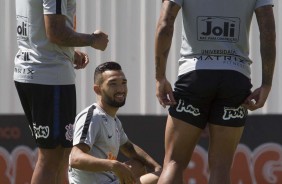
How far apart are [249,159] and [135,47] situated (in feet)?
4.44

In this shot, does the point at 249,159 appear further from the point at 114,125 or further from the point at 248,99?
the point at 248,99

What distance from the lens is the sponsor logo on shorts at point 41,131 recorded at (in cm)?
575

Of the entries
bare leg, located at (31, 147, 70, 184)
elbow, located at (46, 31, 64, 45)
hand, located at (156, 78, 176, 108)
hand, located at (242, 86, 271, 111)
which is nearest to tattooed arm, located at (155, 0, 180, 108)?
hand, located at (156, 78, 176, 108)

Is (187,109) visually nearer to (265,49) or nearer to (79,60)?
(265,49)

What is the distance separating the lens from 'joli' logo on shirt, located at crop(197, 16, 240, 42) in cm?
534

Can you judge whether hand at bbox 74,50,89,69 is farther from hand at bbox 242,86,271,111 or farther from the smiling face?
hand at bbox 242,86,271,111

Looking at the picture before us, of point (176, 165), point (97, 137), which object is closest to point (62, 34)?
point (97, 137)

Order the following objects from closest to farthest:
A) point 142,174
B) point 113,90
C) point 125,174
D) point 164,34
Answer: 1. point 164,34
2. point 125,174
3. point 113,90
4. point 142,174

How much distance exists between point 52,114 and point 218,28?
1.19m

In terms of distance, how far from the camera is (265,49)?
536cm

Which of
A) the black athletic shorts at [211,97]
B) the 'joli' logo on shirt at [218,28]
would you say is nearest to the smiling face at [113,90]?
the black athletic shorts at [211,97]

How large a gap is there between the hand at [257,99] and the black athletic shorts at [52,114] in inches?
44.6

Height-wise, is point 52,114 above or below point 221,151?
above

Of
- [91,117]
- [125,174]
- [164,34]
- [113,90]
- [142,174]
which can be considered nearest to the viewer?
[164,34]
